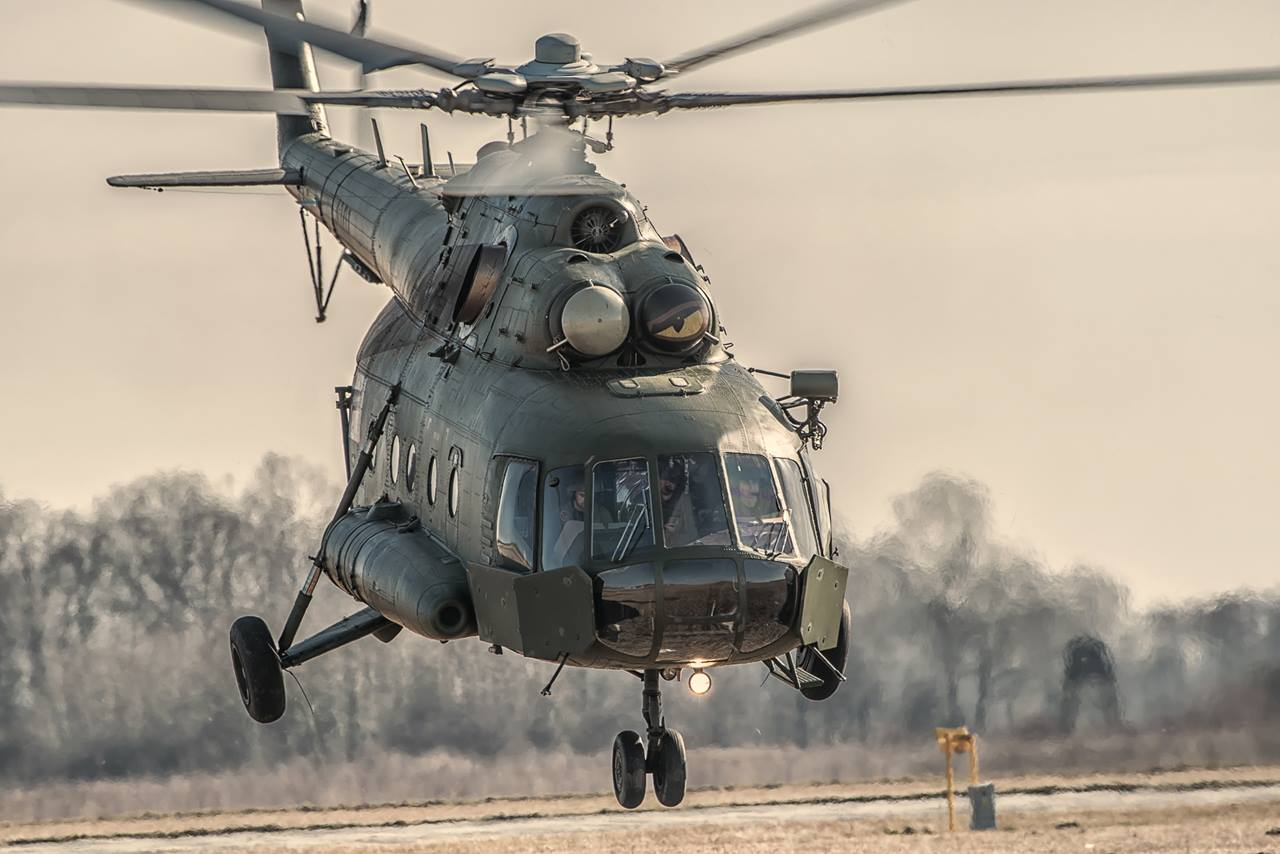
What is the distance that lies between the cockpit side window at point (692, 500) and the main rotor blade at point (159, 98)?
4070 mm

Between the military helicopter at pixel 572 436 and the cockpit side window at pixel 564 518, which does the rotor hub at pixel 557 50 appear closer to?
the military helicopter at pixel 572 436

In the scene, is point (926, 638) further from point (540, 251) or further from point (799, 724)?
point (540, 251)

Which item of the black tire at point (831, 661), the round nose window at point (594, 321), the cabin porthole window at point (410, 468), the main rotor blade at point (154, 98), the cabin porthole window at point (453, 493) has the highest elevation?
the main rotor blade at point (154, 98)

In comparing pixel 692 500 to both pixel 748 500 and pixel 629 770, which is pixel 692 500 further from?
pixel 629 770

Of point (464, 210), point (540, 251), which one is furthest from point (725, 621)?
point (464, 210)

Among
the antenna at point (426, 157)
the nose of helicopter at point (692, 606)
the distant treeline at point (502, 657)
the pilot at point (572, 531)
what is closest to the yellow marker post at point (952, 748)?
the distant treeline at point (502, 657)

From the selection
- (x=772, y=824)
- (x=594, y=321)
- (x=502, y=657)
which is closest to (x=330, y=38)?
(x=594, y=321)

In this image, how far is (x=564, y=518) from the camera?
18250 millimetres

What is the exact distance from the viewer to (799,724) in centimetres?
4172

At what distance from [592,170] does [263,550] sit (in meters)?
22.9

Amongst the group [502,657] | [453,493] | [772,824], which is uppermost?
[502,657]

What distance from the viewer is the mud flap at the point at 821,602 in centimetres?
1817

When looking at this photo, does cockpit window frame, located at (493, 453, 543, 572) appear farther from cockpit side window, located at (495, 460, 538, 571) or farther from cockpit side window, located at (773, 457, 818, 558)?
cockpit side window, located at (773, 457, 818, 558)

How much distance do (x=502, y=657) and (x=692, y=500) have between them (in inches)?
945
